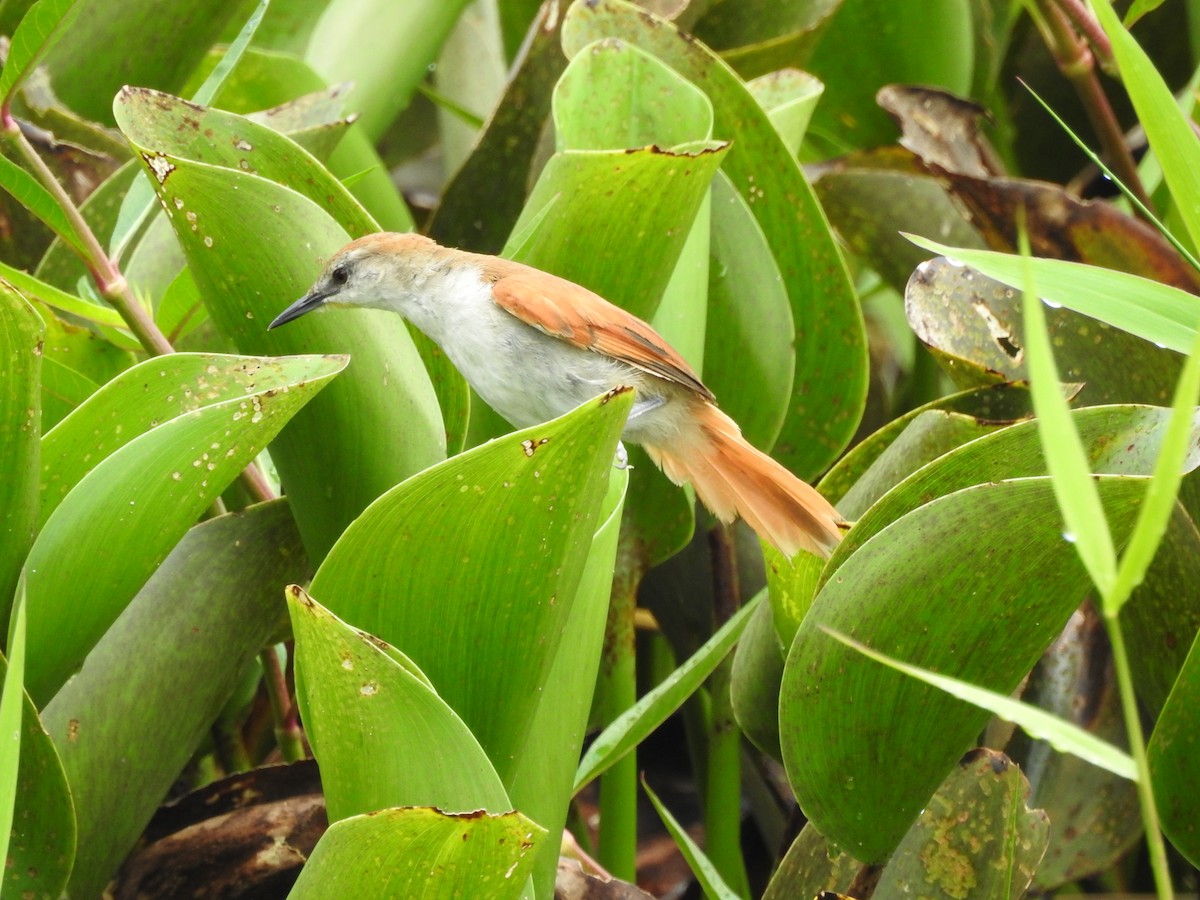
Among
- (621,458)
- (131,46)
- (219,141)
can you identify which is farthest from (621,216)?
(131,46)

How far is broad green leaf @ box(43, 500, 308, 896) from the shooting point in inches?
50.9

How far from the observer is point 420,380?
137 cm

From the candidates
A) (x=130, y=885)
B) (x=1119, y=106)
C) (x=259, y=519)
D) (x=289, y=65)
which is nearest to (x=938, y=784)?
(x=259, y=519)

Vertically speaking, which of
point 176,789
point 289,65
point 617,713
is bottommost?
point 176,789

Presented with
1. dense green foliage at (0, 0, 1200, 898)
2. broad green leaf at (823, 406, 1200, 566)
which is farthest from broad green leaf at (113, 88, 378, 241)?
broad green leaf at (823, 406, 1200, 566)

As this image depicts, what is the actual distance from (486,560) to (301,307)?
0.41 metres

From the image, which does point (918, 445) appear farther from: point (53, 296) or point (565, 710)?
point (53, 296)

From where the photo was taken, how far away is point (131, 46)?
7.07 ft

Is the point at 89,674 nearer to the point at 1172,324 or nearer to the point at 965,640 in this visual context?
the point at 965,640

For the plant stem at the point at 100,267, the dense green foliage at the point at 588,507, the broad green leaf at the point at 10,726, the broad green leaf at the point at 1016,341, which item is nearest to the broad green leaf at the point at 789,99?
the dense green foliage at the point at 588,507

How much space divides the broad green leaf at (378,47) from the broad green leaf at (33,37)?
112 centimetres

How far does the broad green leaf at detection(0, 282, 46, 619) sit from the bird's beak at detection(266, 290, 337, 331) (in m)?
0.25

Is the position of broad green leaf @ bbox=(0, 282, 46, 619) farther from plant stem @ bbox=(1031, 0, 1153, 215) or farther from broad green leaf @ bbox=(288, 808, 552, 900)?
plant stem @ bbox=(1031, 0, 1153, 215)

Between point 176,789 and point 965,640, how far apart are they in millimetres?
1174
